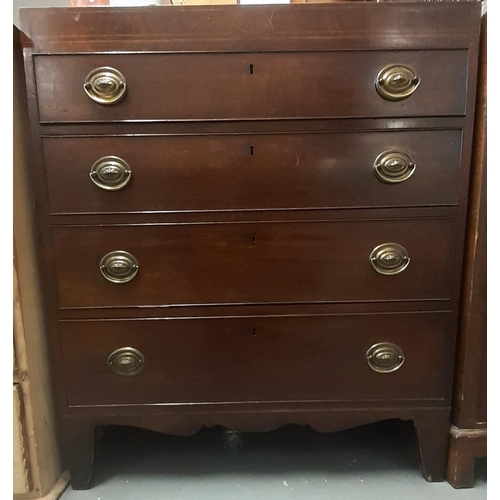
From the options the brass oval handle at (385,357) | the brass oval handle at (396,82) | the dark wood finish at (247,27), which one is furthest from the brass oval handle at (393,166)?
the brass oval handle at (385,357)

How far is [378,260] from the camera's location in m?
1.00

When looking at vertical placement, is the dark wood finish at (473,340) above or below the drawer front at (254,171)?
below

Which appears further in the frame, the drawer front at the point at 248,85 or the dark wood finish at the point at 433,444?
the dark wood finish at the point at 433,444

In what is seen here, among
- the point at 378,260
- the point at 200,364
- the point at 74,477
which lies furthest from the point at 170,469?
the point at 378,260

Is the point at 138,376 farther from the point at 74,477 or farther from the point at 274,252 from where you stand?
the point at 274,252

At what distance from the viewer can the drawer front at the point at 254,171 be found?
3.14ft

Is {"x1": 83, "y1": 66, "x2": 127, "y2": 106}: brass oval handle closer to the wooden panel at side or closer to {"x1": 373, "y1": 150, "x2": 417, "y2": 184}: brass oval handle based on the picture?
the wooden panel at side

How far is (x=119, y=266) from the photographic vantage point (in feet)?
3.23

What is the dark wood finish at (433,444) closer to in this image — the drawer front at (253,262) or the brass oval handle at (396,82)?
the drawer front at (253,262)

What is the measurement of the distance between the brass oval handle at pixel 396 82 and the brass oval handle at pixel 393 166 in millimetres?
119

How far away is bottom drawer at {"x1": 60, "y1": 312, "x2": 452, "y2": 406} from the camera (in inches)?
40.3

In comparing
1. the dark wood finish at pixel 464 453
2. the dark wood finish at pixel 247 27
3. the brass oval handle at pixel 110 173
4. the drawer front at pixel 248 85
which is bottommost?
the dark wood finish at pixel 464 453

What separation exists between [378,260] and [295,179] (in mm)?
262
